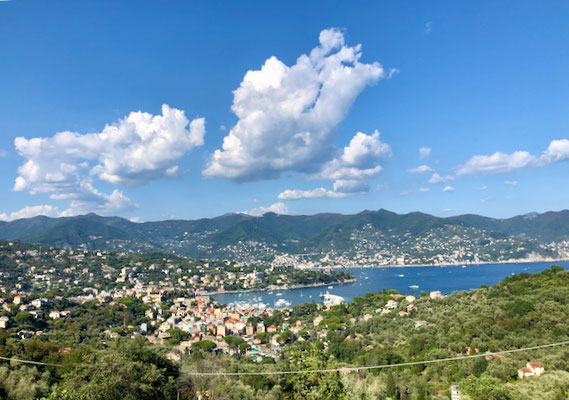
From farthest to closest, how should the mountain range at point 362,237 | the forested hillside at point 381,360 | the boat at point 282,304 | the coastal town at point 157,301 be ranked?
the mountain range at point 362,237
the boat at point 282,304
the coastal town at point 157,301
the forested hillside at point 381,360

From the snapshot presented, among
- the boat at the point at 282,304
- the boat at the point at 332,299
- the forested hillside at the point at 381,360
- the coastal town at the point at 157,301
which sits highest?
the forested hillside at the point at 381,360

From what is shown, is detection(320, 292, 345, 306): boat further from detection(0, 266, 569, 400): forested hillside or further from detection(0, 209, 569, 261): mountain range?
detection(0, 209, 569, 261): mountain range

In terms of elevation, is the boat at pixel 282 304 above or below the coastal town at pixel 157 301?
below

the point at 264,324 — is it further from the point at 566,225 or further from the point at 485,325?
the point at 566,225

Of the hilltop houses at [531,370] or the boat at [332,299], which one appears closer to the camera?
the hilltop houses at [531,370]


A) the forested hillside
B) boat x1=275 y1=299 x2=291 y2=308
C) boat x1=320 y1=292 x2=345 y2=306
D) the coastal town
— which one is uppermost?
the forested hillside

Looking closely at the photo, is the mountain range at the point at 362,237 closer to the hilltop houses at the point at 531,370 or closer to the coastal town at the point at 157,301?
the coastal town at the point at 157,301

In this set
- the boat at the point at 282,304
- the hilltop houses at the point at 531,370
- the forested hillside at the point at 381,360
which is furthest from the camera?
the boat at the point at 282,304

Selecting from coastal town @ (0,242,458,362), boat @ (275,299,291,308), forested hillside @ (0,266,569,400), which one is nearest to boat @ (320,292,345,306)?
coastal town @ (0,242,458,362)

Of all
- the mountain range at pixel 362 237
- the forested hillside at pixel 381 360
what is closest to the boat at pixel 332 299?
the forested hillside at pixel 381 360
